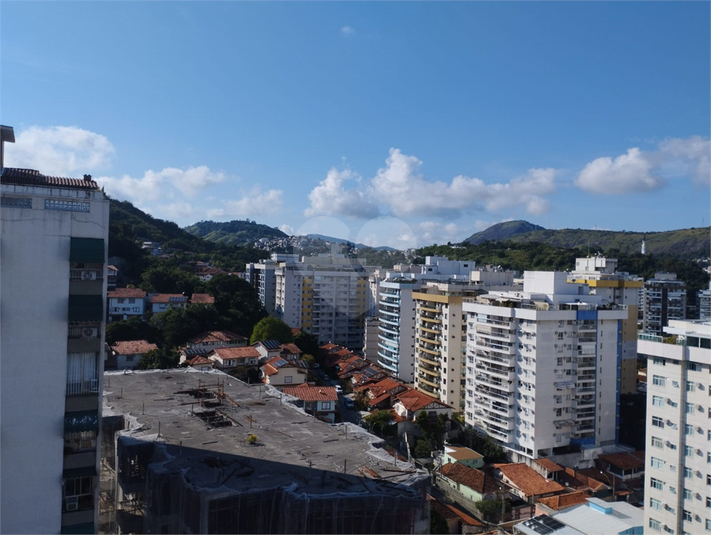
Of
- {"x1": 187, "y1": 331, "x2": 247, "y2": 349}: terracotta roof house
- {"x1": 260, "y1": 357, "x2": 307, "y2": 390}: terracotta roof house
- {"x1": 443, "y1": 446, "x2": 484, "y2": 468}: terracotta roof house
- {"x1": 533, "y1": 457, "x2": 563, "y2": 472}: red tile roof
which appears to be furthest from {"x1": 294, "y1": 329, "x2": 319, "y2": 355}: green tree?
{"x1": 533, "y1": 457, "x2": 563, "y2": 472}: red tile roof

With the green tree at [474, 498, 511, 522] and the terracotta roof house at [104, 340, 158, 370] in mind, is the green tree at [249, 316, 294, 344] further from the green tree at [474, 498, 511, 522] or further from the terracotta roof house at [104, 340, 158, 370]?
the green tree at [474, 498, 511, 522]

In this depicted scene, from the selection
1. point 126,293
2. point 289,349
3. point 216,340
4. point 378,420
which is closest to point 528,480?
point 378,420

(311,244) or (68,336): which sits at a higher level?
(311,244)

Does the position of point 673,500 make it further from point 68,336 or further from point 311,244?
point 311,244

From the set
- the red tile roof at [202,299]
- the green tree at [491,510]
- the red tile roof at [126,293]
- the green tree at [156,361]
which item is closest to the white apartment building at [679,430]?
the green tree at [491,510]

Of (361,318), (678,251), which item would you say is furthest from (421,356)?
(678,251)

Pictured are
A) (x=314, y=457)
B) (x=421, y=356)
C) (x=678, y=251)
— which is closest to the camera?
(x=314, y=457)

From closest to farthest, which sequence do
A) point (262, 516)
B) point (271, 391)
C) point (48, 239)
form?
point (48, 239) < point (262, 516) < point (271, 391)
